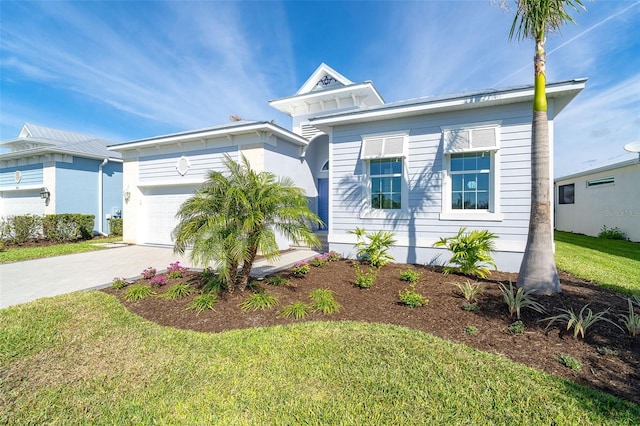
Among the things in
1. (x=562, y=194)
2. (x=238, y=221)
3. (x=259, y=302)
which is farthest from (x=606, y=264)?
(x=562, y=194)

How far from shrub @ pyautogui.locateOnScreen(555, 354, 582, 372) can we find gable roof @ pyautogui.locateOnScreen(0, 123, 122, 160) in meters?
18.8

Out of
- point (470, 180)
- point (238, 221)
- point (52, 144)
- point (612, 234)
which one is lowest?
point (612, 234)

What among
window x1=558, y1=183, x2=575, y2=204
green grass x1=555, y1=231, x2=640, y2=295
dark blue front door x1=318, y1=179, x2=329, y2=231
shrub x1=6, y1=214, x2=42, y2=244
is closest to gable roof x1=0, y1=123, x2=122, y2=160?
shrub x1=6, y1=214, x2=42, y2=244

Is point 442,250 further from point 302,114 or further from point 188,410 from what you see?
point 302,114

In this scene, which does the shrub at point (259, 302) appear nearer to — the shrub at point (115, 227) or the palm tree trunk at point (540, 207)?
the palm tree trunk at point (540, 207)

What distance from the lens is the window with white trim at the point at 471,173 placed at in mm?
6715

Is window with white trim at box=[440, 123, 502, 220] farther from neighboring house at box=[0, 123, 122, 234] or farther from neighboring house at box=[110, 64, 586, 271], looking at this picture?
neighboring house at box=[0, 123, 122, 234]

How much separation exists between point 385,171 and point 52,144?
1968 centimetres

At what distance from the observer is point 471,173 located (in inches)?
278

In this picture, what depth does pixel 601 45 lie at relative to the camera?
763 centimetres

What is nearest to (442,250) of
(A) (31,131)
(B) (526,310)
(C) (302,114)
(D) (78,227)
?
(B) (526,310)

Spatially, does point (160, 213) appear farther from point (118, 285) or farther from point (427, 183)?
point (427, 183)

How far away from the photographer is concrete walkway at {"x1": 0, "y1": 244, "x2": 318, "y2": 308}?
5.52 m

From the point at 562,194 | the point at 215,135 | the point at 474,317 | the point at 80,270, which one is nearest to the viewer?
the point at 474,317
